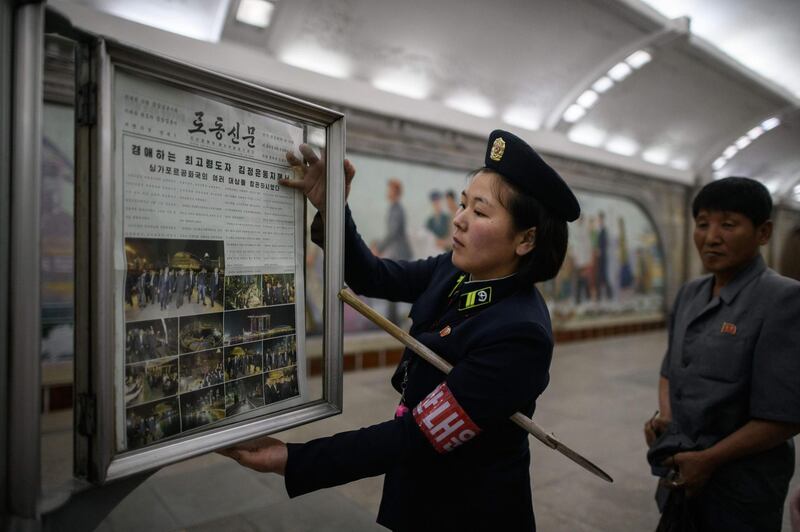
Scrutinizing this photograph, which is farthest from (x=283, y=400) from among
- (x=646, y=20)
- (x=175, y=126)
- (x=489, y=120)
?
(x=646, y=20)

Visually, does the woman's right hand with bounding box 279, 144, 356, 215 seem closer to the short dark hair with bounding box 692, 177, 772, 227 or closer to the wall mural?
the short dark hair with bounding box 692, 177, 772, 227

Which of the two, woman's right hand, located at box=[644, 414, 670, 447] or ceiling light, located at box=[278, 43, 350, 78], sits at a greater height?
ceiling light, located at box=[278, 43, 350, 78]

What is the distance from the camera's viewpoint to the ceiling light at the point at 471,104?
21.7ft

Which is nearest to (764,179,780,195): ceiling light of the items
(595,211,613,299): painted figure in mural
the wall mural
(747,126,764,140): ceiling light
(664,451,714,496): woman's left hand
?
(747,126,764,140): ceiling light

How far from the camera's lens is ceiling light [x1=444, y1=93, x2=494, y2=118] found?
21.7ft

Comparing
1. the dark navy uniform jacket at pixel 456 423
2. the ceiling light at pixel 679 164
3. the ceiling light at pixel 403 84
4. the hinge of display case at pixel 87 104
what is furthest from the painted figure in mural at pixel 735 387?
the ceiling light at pixel 679 164

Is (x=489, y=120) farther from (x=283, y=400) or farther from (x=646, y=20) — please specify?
(x=283, y=400)

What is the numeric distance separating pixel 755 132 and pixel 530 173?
1160cm

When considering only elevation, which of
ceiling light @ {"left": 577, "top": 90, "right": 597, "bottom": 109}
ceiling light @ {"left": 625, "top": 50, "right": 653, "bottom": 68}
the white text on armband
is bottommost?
the white text on armband

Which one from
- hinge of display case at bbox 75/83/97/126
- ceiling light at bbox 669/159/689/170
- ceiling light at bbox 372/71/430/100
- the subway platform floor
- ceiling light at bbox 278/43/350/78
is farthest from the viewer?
ceiling light at bbox 669/159/689/170

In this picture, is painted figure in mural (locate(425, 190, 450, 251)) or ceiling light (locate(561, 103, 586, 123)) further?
ceiling light (locate(561, 103, 586, 123))

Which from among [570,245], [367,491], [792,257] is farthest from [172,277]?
[570,245]

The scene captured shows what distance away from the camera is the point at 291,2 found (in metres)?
4.75

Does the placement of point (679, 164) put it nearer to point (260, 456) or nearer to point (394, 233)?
point (394, 233)
